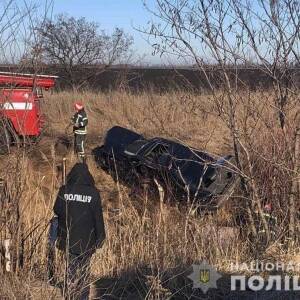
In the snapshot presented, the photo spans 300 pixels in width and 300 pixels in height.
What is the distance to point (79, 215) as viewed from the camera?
5.42 m

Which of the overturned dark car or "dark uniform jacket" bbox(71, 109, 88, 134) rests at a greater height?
"dark uniform jacket" bbox(71, 109, 88, 134)

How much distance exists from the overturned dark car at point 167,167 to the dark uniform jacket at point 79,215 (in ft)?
6.51

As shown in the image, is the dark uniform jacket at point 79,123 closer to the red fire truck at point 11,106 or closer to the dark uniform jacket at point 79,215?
the red fire truck at point 11,106

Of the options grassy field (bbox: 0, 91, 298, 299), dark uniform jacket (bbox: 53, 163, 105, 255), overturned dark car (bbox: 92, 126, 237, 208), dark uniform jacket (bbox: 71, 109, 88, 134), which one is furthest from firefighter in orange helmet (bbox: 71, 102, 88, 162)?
dark uniform jacket (bbox: 53, 163, 105, 255)

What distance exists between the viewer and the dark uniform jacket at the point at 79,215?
5.41m

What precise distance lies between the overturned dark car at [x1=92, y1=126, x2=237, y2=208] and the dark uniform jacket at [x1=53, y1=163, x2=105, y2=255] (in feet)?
6.51

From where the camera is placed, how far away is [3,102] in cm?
541

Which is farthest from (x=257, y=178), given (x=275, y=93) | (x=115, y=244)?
(x=115, y=244)

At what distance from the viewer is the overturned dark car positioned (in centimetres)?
861

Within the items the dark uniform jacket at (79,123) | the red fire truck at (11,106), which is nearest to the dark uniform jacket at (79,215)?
the red fire truck at (11,106)

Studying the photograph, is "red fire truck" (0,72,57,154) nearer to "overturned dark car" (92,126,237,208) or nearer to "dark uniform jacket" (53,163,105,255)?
"dark uniform jacket" (53,163,105,255)

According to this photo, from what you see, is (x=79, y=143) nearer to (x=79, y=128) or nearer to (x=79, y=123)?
(x=79, y=128)

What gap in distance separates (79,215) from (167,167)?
5.52 m

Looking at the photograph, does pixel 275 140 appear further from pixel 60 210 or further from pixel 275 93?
pixel 60 210
